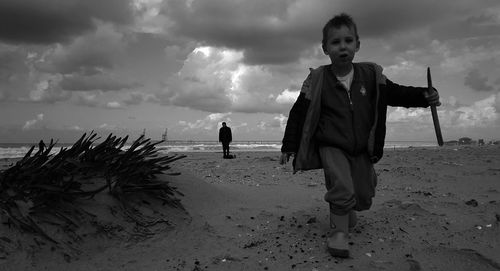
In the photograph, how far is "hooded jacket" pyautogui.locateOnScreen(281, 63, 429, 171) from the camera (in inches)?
104

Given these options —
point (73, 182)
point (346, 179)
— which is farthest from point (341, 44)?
point (73, 182)

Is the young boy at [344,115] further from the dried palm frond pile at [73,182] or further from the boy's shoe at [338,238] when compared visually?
the dried palm frond pile at [73,182]

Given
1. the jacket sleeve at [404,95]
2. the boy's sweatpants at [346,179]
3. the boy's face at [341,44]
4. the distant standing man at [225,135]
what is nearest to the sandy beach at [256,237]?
the boy's sweatpants at [346,179]

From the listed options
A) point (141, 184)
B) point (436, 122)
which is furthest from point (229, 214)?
point (436, 122)

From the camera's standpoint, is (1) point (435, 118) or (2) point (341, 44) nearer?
(1) point (435, 118)

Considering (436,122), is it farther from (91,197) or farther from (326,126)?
(91,197)

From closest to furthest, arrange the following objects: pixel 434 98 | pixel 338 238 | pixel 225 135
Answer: pixel 338 238 < pixel 434 98 < pixel 225 135

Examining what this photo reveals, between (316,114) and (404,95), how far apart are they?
690mm

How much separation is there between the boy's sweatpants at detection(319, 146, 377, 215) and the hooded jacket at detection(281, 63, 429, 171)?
101 millimetres

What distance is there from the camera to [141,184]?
2.82 metres

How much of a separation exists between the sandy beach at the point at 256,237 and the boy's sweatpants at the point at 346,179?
25 centimetres

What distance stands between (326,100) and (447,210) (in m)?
1.76

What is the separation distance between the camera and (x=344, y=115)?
2.64 meters

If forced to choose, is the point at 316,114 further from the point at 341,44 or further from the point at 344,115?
the point at 341,44
